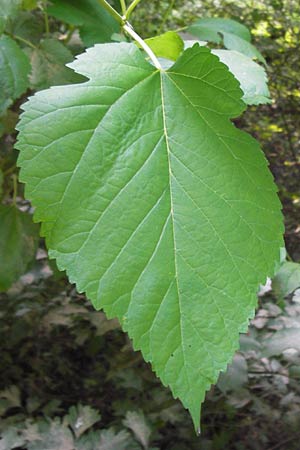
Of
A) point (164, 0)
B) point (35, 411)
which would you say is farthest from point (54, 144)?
point (164, 0)

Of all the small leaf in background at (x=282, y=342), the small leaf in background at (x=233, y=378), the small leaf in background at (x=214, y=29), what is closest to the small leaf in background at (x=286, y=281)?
the small leaf in background at (x=282, y=342)

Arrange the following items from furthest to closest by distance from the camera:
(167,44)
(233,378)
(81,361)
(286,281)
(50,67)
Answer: (81,361) → (233,378) → (286,281) → (50,67) → (167,44)

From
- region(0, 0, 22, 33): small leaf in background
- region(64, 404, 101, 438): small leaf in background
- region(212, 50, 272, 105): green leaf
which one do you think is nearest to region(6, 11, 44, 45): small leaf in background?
region(0, 0, 22, 33): small leaf in background

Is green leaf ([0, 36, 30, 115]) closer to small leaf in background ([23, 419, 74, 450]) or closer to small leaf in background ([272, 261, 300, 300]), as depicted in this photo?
small leaf in background ([272, 261, 300, 300])

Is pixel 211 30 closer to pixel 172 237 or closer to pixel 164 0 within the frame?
pixel 172 237

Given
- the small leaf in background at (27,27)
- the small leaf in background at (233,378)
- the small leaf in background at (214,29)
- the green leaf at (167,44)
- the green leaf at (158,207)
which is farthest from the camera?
the small leaf in background at (233,378)

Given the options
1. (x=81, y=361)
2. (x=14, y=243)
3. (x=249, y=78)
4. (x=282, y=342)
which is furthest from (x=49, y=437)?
(x=249, y=78)

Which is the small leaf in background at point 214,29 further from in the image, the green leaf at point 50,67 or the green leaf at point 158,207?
the green leaf at point 158,207

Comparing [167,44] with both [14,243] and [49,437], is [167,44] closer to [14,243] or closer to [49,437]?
[14,243]
